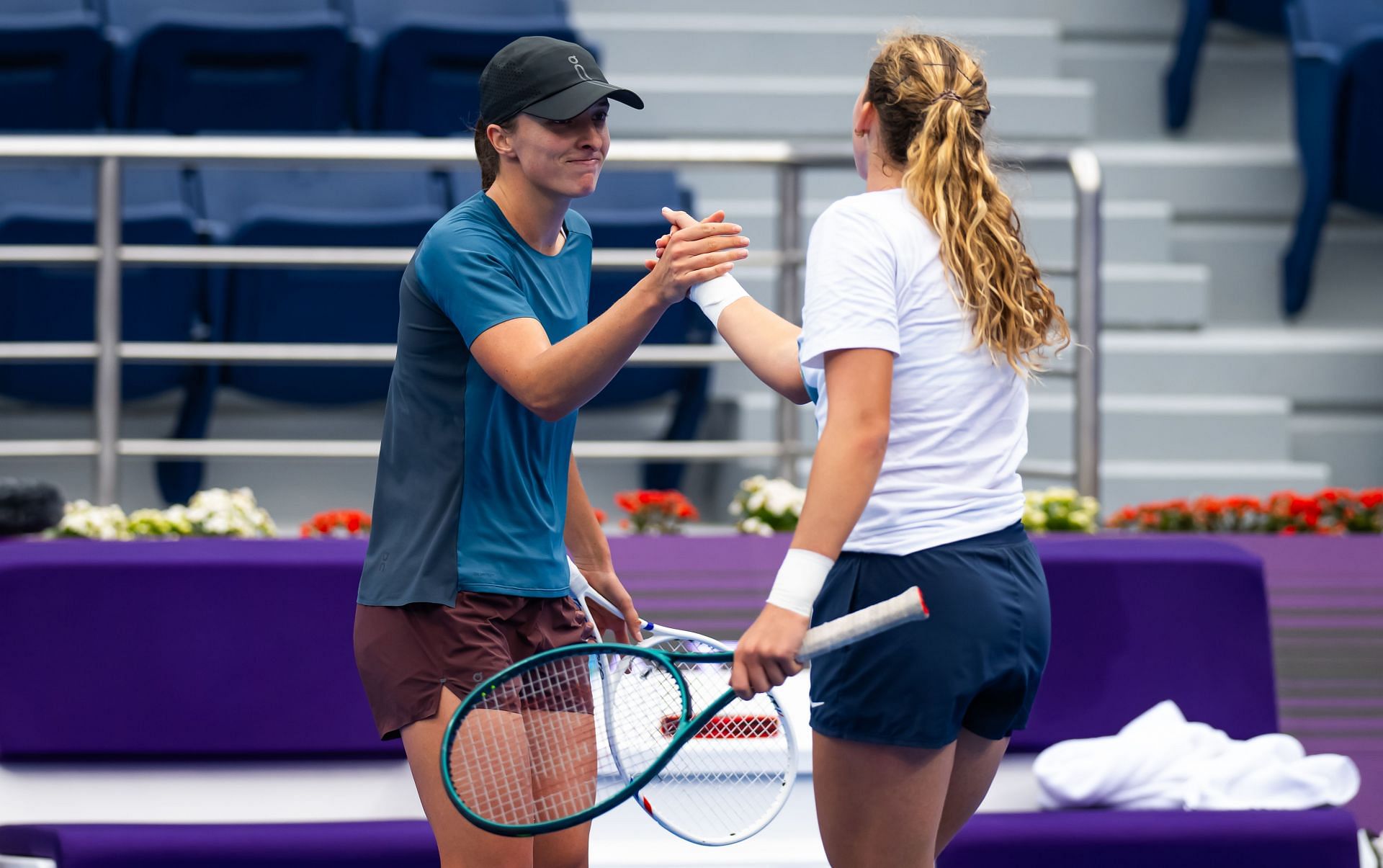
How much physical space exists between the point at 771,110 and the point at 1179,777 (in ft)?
11.1

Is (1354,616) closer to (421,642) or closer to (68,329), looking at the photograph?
(421,642)

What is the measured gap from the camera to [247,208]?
4680 mm

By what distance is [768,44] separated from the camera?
5.84 meters

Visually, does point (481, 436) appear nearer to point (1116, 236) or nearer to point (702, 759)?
point (702, 759)

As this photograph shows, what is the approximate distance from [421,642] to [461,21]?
3.62m

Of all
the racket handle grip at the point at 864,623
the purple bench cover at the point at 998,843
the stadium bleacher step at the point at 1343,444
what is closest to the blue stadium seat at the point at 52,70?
the purple bench cover at the point at 998,843

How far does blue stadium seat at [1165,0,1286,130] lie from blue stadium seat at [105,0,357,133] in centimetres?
297

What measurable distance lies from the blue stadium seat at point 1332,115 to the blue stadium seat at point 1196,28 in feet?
1.33

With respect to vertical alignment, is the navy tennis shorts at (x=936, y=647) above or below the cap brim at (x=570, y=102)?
below

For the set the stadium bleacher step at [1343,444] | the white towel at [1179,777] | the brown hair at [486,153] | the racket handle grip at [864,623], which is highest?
the brown hair at [486,153]

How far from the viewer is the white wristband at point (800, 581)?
151 centimetres

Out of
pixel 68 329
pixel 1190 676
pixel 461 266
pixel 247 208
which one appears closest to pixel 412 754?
pixel 461 266

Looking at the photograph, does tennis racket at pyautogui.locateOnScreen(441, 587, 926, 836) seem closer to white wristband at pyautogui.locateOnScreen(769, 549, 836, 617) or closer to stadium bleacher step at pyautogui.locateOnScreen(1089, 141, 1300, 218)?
white wristband at pyautogui.locateOnScreen(769, 549, 836, 617)

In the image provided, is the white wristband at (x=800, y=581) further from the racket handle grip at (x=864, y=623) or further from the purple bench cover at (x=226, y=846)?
the purple bench cover at (x=226, y=846)
